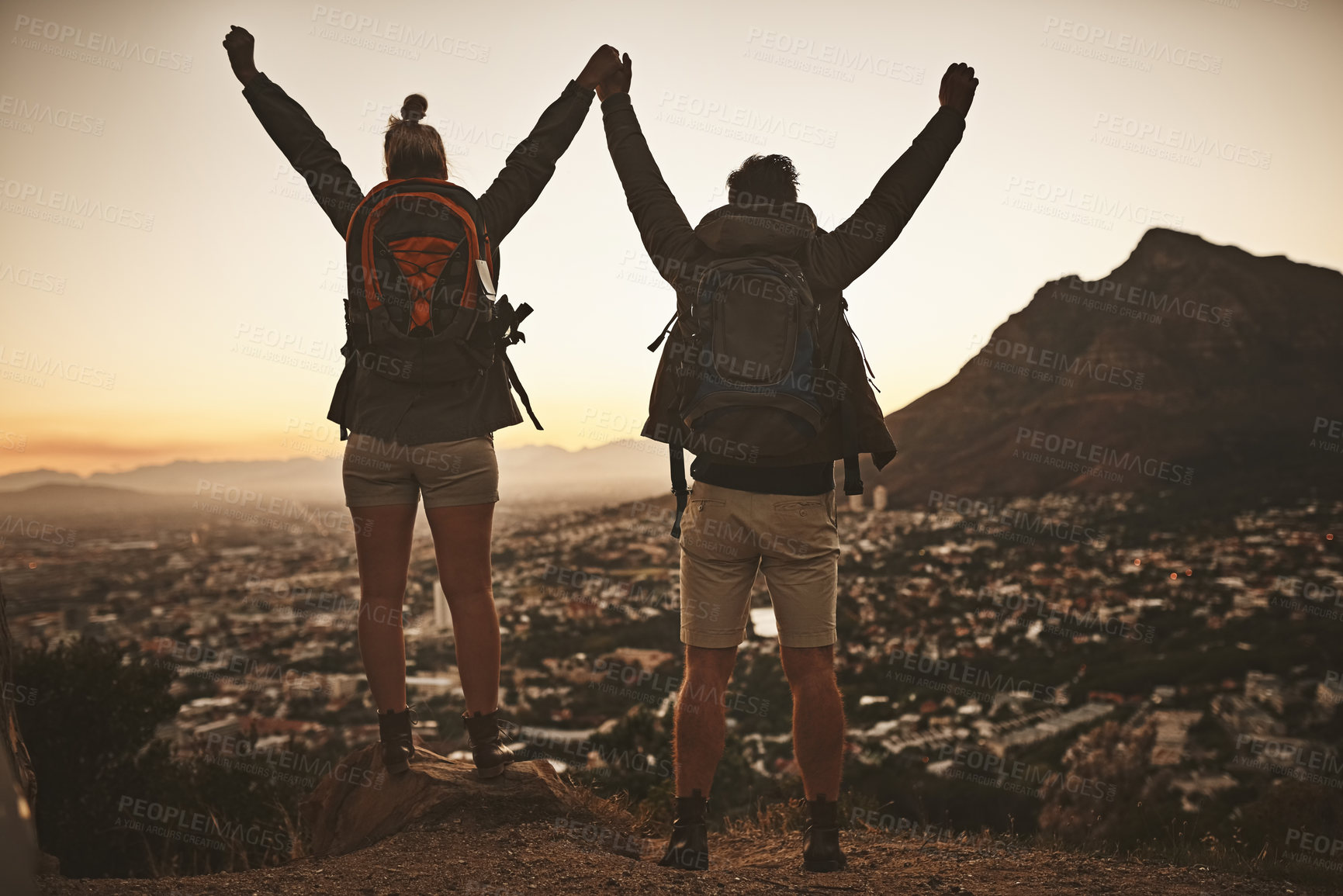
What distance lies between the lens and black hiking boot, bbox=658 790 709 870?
2885mm

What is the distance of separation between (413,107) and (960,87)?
2.05 m

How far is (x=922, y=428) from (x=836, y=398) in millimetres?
52595

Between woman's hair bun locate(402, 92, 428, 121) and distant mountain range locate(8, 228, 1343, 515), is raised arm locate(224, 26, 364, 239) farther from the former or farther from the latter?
distant mountain range locate(8, 228, 1343, 515)

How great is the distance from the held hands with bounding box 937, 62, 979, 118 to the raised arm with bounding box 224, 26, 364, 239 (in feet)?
7.30

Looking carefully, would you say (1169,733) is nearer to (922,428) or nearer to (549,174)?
(549,174)

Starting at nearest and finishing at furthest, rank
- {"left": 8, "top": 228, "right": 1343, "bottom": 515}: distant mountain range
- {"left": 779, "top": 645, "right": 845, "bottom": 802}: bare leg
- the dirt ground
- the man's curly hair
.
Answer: the dirt ground, {"left": 779, "top": 645, "right": 845, "bottom": 802}: bare leg, the man's curly hair, {"left": 8, "top": 228, "right": 1343, "bottom": 515}: distant mountain range

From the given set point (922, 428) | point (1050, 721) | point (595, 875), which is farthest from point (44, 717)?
point (922, 428)

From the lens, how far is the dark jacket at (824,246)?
2961mm

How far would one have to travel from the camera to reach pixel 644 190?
3240mm

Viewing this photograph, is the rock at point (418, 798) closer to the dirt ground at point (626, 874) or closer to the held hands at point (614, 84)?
the dirt ground at point (626, 874)

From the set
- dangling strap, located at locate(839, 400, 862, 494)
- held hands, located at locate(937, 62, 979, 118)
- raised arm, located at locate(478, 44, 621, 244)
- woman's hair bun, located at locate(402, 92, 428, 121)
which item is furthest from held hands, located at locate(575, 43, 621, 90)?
dangling strap, located at locate(839, 400, 862, 494)

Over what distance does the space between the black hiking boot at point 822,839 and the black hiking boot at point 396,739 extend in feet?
5.37

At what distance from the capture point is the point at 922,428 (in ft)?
175

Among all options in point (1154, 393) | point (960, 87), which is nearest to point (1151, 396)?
point (1154, 393)
